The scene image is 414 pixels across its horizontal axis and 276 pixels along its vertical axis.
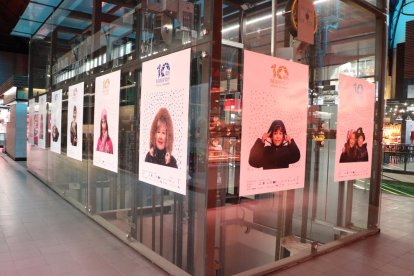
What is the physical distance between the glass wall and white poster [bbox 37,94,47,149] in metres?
1.56

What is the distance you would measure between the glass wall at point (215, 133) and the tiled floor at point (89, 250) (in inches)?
9.1

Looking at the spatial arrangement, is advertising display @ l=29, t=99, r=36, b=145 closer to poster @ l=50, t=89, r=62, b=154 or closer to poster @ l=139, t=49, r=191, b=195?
poster @ l=50, t=89, r=62, b=154

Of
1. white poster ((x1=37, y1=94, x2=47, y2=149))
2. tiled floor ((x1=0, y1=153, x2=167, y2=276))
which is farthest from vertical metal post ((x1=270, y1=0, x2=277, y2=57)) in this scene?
white poster ((x1=37, y1=94, x2=47, y2=149))

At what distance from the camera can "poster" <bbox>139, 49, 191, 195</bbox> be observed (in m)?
3.01

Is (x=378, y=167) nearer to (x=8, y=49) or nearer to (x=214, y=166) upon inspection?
(x=214, y=166)

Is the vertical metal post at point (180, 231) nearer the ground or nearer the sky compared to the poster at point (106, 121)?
nearer the ground

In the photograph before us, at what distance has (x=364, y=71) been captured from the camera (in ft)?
16.0

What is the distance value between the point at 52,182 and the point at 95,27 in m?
3.71

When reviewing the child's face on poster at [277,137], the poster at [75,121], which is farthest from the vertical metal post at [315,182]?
the poster at [75,121]

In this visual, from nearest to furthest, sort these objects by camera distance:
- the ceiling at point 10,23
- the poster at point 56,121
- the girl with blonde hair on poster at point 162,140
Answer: the girl with blonde hair on poster at point 162,140
the poster at point 56,121
the ceiling at point 10,23

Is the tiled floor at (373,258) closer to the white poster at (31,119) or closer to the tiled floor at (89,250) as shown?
the tiled floor at (89,250)

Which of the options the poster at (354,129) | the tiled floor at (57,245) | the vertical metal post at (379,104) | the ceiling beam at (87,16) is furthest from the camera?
the ceiling beam at (87,16)

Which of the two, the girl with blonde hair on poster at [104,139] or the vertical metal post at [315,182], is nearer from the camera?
the girl with blonde hair on poster at [104,139]

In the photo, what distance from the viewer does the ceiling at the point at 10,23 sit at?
1023 cm
